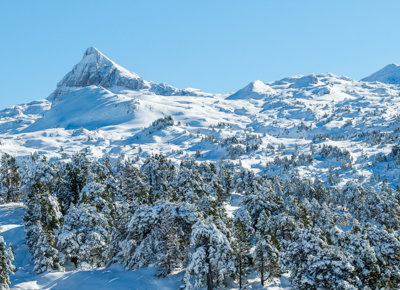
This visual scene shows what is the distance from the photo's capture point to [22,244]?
48188mm

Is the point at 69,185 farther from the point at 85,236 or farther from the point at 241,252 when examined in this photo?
the point at 241,252

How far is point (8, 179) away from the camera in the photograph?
6869 cm

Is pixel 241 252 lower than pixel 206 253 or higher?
lower

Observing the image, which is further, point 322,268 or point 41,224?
point 41,224

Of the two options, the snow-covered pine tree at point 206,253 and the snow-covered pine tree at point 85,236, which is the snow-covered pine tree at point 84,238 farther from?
the snow-covered pine tree at point 206,253

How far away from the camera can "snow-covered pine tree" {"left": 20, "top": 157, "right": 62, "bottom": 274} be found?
40.9m

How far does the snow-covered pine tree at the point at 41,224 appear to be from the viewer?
134 feet

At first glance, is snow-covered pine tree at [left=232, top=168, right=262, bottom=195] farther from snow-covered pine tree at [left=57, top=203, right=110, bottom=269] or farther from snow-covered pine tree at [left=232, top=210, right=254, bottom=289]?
snow-covered pine tree at [left=57, top=203, right=110, bottom=269]

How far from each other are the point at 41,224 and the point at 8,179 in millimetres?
31868

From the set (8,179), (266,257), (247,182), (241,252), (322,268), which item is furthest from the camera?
(247,182)

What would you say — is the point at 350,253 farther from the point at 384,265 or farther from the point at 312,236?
the point at 384,265

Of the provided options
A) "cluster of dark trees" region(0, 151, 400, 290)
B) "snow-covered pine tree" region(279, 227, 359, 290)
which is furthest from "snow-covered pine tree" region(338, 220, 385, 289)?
"snow-covered pine tree" region(279, 227, 359, 290)

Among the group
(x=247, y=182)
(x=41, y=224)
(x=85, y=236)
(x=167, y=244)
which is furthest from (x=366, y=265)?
(x=247, y=182)

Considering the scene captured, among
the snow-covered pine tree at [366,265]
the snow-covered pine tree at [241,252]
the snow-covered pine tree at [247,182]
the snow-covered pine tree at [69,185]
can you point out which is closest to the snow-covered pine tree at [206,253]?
the snow-covered pine tree at [241,252]
